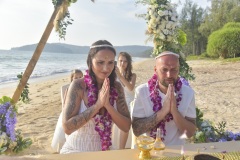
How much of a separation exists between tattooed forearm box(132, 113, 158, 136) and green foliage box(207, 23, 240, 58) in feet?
109

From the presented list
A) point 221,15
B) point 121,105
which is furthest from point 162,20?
point 221,15

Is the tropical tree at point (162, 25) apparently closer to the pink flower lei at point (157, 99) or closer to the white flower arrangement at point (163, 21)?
the white flower arrangement at point (163, 21)

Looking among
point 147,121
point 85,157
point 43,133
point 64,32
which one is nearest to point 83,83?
point 147,121

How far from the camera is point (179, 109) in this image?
3553mm

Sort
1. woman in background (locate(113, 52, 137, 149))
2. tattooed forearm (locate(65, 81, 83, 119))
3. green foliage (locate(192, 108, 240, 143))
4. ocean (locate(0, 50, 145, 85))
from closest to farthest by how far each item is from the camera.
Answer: tattooed forearm (locate(65, 81, 83, 119)) < green foliage (locate(192, 108, 240, 143)) < woman in background (locate(113, 52, 137, 149)) < ocean (locate(0, 50, 145, 85))

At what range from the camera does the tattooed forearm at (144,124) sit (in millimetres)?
3320

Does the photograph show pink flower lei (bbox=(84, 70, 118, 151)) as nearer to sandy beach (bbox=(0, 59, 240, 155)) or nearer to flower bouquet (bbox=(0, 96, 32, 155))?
flower bouquet (bbox=(0, 96, 32, 155))

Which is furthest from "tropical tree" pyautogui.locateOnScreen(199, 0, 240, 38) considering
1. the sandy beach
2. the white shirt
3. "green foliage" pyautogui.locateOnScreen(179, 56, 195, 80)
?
the white shirt

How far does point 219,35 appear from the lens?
1382 inches

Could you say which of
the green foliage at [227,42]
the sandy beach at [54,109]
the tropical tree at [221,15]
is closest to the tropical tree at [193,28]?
the tropical tree at [221,15]

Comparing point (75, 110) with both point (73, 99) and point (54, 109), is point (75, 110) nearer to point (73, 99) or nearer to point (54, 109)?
point (73, 99)

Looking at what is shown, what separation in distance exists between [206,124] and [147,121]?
4.77ft

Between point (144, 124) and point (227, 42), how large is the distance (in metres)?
33.6

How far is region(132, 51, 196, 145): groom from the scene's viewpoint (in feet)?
11.0
